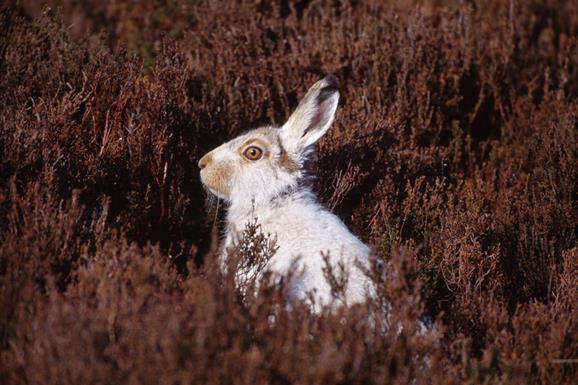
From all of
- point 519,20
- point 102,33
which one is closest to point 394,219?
point 102,33

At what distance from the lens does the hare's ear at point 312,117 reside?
434cm

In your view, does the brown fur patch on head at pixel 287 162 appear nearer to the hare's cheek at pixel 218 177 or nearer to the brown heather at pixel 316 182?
the hare's cheek at pixel 218 177

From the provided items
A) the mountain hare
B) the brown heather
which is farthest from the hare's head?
the brown heather

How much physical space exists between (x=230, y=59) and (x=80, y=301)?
3650 mm

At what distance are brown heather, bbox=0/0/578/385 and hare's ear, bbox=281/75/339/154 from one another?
0.49 meters

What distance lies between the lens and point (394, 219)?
4.68 meters

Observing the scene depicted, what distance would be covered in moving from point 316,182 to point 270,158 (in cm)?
55

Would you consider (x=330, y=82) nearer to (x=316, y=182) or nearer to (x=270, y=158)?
(x=270, y=158)

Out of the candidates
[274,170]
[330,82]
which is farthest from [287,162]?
[330,82]

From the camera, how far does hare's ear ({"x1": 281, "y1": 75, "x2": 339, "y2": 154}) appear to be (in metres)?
4.34

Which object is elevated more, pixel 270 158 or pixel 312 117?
pixel 312 117

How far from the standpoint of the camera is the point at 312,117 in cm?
443

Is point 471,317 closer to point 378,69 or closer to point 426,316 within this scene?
point 426,316

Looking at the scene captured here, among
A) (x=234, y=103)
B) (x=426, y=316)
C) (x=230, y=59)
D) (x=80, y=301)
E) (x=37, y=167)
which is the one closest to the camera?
(x=80, y=301)
